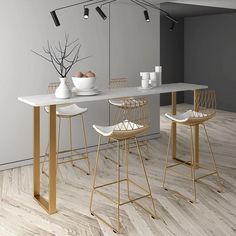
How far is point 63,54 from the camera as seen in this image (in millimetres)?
5070

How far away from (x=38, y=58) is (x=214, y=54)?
232 inches

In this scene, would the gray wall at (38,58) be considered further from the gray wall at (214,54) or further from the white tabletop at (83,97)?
the gray wall at (214,54)

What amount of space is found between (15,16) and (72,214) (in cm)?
268

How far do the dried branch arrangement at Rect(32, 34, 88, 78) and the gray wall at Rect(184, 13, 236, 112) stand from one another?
5.10 metres

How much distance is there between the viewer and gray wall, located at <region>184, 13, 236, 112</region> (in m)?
8.97

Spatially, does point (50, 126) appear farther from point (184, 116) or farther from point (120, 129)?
point (184, 116)

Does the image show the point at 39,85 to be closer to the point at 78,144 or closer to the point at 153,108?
the point at 78,144

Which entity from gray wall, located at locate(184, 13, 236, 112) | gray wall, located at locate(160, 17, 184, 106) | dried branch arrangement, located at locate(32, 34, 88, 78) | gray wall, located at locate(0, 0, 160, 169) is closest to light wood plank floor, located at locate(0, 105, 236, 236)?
gray wall, located at locate(0, 0, 160, 169)

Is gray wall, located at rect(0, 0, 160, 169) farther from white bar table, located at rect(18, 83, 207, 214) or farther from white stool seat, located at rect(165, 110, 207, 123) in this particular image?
white stool seat, located at rect(165, 110, 207, 123)

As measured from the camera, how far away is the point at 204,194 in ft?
12.7

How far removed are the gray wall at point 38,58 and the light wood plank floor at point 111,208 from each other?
0.58 m

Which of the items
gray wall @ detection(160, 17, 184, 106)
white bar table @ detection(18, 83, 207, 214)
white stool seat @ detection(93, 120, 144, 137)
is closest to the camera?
white stool seat @ detection(93, 120, 144, 137)

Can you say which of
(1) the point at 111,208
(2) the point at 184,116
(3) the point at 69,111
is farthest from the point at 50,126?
(2) the point at 184,116

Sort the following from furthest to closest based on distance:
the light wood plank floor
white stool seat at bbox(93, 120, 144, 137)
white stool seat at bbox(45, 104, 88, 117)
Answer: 1. white stool seat at bbox(45, 104, 88, 117)
2. white stool seat at bbox(93, 120, 144, 137)
3. the light wood plank floor
